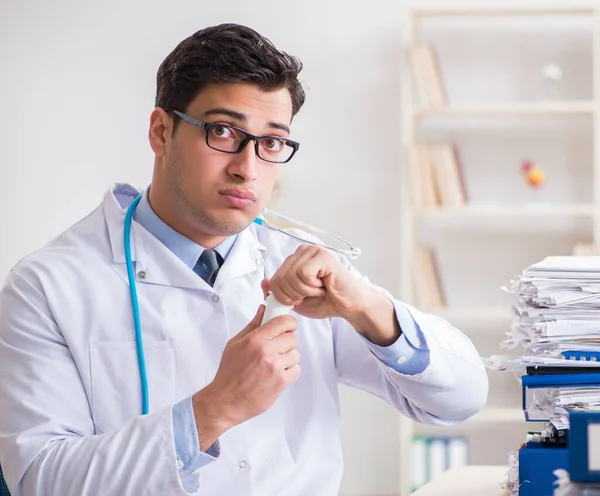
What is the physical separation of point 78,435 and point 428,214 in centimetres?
257

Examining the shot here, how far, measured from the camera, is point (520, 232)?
4.05 m

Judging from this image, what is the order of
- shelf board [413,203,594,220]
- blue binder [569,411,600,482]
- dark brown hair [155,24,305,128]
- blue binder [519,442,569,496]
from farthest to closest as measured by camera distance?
shelf board [413,203,594,220], dark brown hair [155,24,305,128], blue binder [519,442,569,496], blue binder [569,411,600,482]

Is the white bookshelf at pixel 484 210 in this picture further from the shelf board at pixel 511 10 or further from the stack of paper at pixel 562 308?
the stack of paper at pixel 562 308

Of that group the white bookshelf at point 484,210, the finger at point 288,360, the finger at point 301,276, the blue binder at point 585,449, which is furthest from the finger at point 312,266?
the white bookshelf at point 484,210

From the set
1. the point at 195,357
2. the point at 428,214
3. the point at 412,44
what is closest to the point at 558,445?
the point at 195,357

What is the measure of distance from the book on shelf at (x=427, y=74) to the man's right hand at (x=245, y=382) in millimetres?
2644

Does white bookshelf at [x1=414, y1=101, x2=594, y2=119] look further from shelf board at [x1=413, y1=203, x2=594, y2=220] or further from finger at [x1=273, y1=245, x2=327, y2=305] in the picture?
finger at [x1=273, y1=245, x2=327, y2=305]

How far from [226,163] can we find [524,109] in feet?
8.18

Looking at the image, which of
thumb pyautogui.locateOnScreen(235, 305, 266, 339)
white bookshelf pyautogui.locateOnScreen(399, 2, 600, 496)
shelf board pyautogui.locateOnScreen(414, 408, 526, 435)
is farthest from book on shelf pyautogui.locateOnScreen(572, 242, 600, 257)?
thumb pyautogui.locateOnScreen(235, 305, 266, 339)

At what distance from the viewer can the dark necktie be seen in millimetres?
1655

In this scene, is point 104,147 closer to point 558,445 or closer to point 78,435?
point 78,435

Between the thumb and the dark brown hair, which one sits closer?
the thumb

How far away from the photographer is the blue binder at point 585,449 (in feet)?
2.59

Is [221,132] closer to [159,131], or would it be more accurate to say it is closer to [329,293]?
[159,131]
